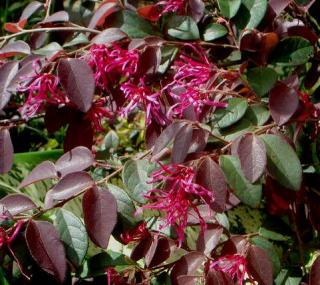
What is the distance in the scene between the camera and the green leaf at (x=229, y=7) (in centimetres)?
→ 100

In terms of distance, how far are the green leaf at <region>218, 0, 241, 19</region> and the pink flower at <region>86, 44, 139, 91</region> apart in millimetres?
160

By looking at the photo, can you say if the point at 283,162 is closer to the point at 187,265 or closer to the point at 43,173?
the point at 187,265

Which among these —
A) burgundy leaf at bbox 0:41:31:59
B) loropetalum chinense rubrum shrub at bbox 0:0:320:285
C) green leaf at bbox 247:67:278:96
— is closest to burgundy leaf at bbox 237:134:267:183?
loropetalum chinense rubrum shrub at bbox 0:0:320:285

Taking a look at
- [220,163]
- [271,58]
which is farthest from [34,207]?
[271,58]

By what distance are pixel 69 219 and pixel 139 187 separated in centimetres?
11

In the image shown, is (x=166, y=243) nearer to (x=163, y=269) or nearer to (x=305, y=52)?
(x=163, y=269)

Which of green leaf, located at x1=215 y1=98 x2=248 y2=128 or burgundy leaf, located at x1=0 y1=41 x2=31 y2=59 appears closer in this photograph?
green leaf, located at x1=215 y1=98 x2=248 y2=128

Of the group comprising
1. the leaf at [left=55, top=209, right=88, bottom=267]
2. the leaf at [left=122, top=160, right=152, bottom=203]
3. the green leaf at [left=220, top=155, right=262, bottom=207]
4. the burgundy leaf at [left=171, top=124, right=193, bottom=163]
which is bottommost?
the leaf at [left=55, top=209, right=88, bottom=267]

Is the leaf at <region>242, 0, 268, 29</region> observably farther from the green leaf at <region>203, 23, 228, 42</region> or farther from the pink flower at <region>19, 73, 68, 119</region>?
the pink flower at <region>19, 73, 68, 119</region>

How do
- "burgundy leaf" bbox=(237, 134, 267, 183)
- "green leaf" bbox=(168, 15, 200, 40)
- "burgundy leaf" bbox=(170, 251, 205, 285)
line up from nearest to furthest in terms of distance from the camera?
"burgundy leaf" bbox=(237, 134, 267, 183), "burgundy leaf" bbox=(170, 251, 205, 285), "green leaf" bbox=(168, 15, 200, 40)

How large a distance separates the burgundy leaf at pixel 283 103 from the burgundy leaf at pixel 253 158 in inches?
1.7

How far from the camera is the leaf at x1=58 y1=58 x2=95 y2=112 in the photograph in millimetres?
928

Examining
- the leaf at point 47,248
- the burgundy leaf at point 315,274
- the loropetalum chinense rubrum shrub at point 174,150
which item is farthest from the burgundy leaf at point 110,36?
the burgundy leaf at point 315,274

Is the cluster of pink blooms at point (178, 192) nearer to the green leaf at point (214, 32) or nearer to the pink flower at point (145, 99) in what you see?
the pink flower at point (145, 99)
